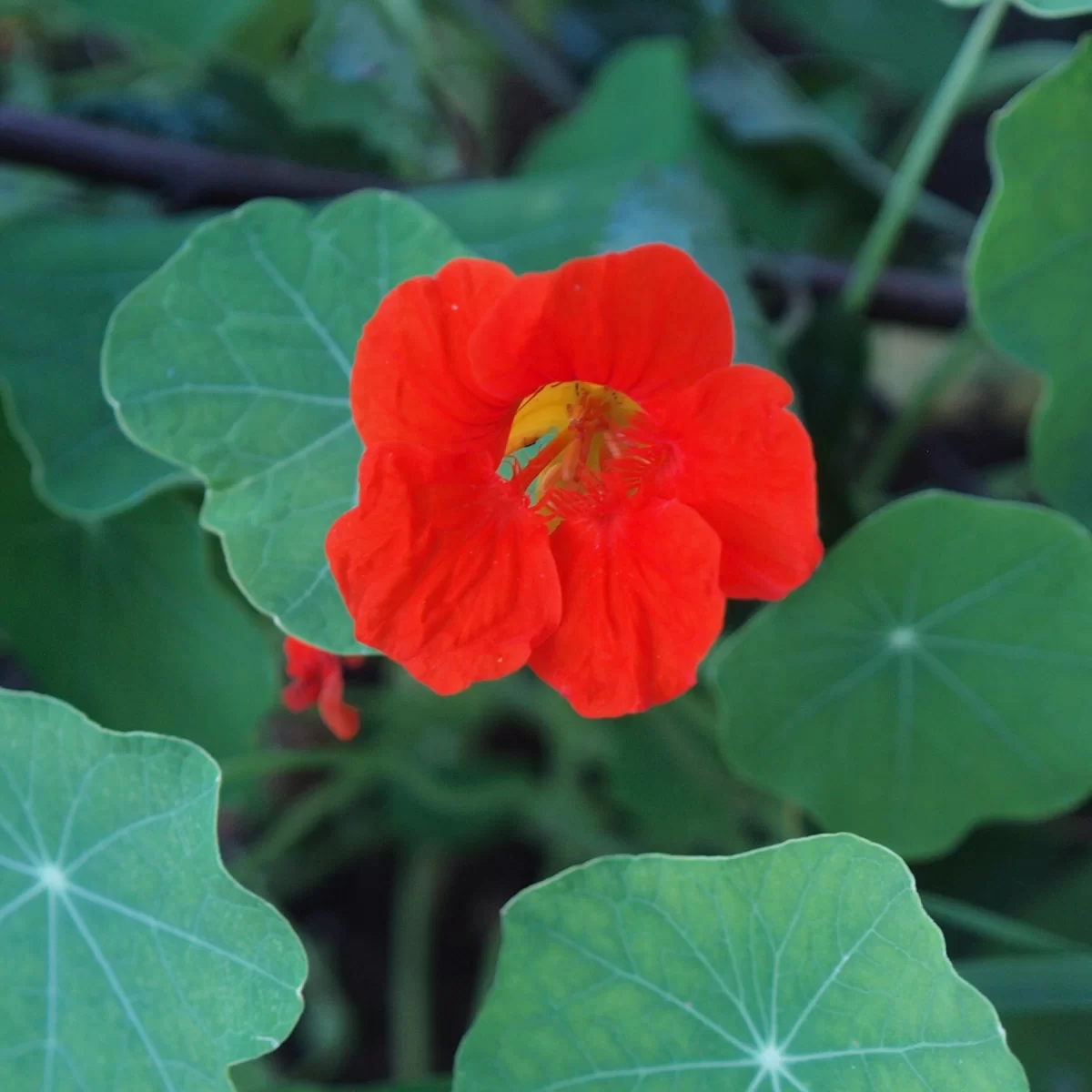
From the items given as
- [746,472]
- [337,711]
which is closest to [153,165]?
[337,711]

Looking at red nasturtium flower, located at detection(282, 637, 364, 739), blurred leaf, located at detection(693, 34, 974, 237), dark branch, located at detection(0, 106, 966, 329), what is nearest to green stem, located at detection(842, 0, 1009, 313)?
dark branch, located at detection(0, 106, 966, 329)

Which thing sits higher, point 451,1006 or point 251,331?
point 251,331

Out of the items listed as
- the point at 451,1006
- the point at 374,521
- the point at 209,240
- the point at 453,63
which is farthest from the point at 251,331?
the point at 451,1006

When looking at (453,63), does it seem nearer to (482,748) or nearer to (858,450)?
(858,450)

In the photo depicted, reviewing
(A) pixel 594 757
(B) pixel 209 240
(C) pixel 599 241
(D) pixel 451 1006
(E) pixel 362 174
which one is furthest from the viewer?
(D) pixel 451 1006

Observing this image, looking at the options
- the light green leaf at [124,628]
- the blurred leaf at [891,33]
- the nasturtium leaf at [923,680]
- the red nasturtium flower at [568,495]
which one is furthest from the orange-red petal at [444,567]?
the blurred leaf at [891,33]

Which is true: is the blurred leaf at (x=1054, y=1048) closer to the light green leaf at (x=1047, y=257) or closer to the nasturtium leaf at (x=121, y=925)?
the light green leaf at (x=1047, y=257)
